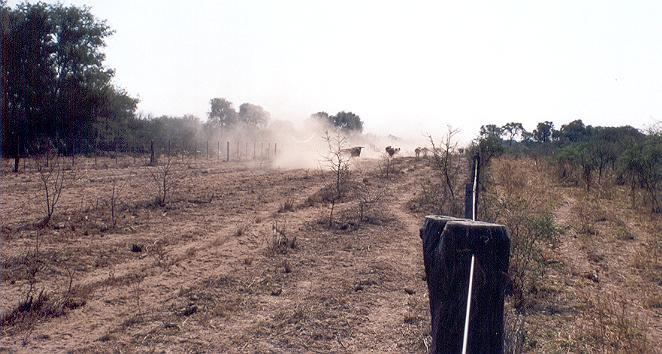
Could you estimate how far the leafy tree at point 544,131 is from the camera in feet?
246

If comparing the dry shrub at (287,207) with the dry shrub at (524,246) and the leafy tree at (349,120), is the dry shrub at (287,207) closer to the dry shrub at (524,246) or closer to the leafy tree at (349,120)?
the dry shrub at (524,246)

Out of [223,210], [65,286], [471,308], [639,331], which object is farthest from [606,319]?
[223,210]

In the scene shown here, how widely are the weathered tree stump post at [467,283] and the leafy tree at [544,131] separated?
77.5 metres

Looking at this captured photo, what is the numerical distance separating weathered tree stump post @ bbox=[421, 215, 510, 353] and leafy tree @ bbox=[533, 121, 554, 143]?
77.5 metres

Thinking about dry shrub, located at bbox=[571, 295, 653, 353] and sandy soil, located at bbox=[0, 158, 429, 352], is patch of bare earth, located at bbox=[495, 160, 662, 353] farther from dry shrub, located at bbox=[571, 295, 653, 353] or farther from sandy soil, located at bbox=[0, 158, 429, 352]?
sandy soil, located at bbox=[0, 158, 429, 352]

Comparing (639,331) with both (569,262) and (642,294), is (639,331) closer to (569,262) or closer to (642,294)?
(642,294)

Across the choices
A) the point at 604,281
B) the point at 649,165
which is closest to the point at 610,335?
the point at 604,281

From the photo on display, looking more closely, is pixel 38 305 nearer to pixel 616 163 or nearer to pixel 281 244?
pixel 281 244

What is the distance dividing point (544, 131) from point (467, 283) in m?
79.4

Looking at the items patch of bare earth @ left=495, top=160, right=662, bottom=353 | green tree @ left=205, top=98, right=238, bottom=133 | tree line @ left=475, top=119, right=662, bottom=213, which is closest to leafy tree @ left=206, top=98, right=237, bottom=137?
green tree @ left=205, top=98, right=238, bottom=133

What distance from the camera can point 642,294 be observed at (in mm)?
7398

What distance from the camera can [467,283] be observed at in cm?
261

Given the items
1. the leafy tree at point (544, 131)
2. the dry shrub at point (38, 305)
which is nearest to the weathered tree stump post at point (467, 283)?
the dry shrub at point (38, 305)

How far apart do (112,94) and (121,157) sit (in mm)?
3860
